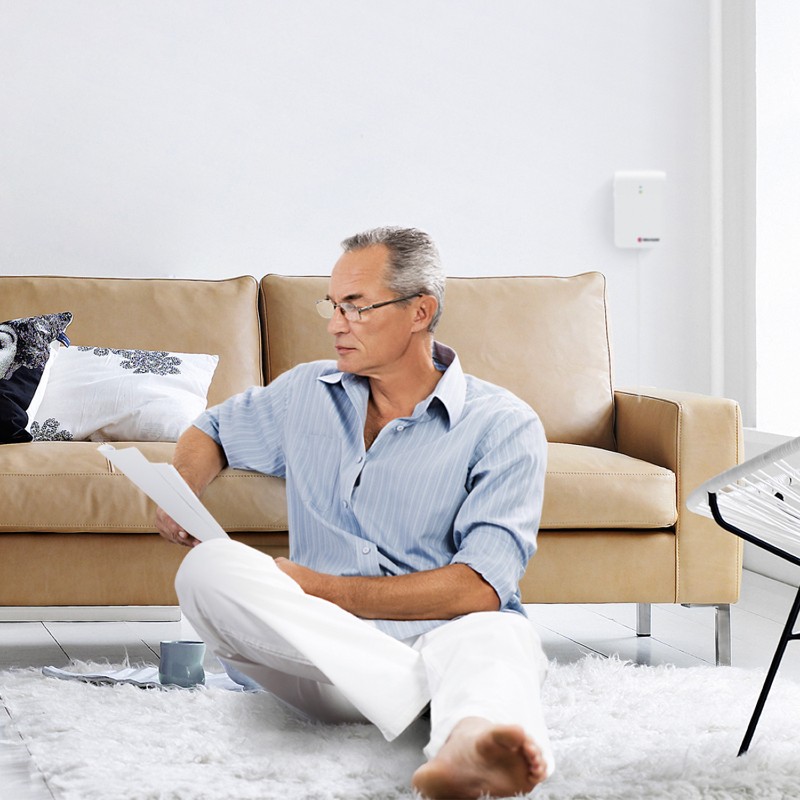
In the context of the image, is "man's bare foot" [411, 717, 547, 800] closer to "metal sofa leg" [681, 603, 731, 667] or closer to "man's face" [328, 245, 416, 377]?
"man's face" [328, 245, 416, 377]

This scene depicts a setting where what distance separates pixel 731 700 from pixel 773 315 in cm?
206

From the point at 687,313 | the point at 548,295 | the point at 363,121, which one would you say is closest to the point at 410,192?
the point at 363,121

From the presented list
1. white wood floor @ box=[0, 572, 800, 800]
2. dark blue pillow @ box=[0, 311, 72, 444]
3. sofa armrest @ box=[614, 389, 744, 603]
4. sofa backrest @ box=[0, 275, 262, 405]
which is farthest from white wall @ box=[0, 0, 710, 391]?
sofa armrest @ box=[614, 389, 744, 603]

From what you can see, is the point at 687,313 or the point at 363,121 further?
the point at 687,313

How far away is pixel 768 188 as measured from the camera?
3896mm

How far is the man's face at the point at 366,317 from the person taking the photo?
6.40ft

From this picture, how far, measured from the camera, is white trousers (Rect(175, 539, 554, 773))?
62.6 inches

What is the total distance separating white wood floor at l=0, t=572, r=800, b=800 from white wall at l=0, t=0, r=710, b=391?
108cm

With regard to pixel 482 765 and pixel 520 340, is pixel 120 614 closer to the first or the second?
pixel 520 340

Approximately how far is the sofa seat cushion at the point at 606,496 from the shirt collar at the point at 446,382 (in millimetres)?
531

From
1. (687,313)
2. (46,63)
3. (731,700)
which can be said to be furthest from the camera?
(687,313)

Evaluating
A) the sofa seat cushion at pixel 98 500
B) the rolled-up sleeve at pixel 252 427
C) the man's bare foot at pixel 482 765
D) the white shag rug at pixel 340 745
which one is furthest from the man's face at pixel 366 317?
the man's bare foot at pixel 482 765

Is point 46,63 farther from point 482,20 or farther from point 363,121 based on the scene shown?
point 482,20

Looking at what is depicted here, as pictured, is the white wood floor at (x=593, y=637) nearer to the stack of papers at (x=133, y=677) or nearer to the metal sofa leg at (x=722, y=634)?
the metal sofa leg at (x=722, y=634)
